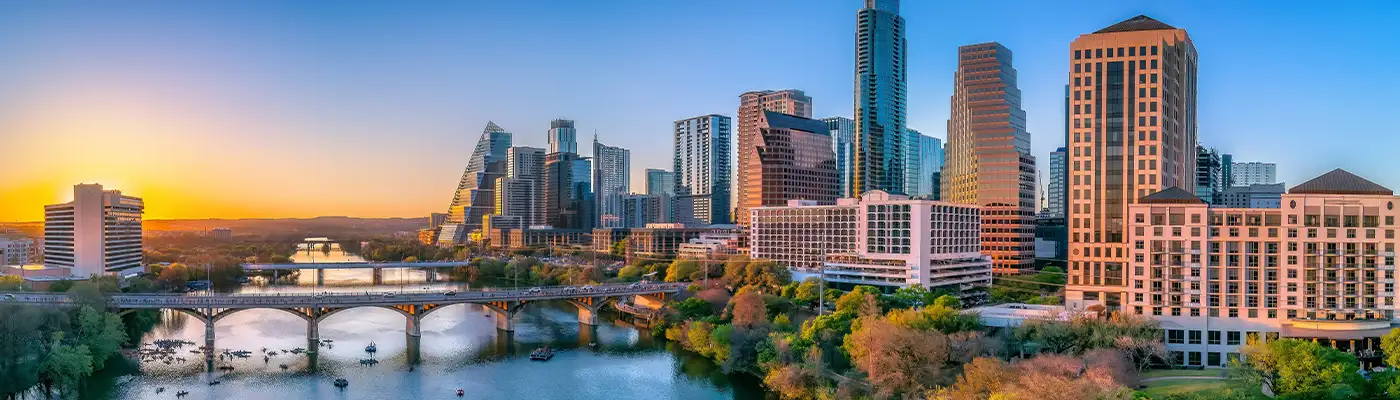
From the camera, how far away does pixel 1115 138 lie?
188 feet

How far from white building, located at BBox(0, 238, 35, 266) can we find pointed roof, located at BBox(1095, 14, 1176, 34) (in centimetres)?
11228

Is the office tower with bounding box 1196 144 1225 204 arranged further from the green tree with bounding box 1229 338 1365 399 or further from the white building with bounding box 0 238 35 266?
the white building with bounding box 0 238 35 266

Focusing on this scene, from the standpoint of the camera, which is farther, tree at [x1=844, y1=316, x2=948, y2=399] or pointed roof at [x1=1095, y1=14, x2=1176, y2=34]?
pointed roof at [x1=1095, y1=14, x2=1176, y2=34]

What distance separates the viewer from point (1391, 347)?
3678 centimetres

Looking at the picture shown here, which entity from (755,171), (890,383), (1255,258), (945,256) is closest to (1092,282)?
(1255,258)

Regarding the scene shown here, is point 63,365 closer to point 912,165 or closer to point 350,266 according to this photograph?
point 350,266

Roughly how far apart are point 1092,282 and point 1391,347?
19.9 metres

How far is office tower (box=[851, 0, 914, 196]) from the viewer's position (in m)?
135

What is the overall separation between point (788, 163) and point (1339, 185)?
79.7 metres

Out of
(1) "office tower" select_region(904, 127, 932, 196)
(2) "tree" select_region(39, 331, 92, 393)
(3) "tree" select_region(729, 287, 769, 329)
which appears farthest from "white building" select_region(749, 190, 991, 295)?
(1) "office tower" select_region(904, 127, 932, 196)

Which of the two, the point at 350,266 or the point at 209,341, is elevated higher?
the point at 209,341

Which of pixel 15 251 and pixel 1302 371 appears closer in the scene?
pixel 1302 371

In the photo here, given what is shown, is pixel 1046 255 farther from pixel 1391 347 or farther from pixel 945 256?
pixel 1391 347

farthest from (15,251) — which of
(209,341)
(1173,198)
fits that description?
(1173,198)
